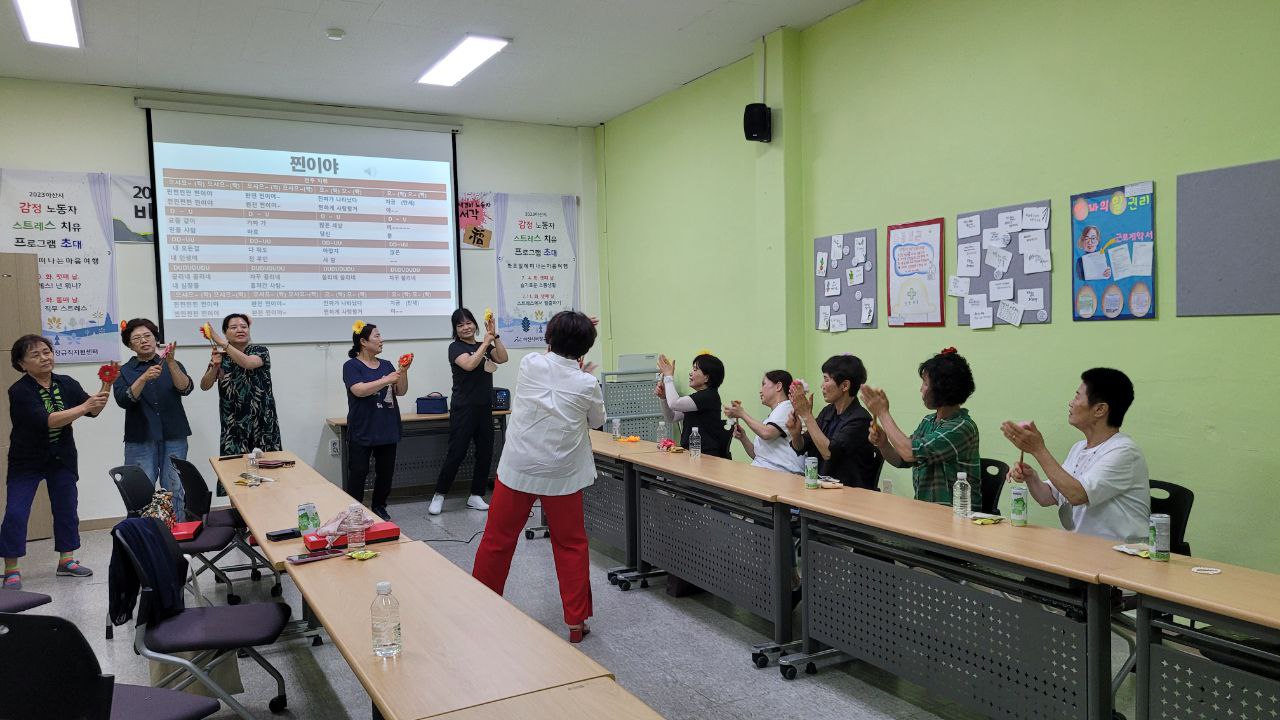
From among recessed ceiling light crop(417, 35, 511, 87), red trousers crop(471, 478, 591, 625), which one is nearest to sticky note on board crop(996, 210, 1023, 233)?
red trousers crop(471, 478, 591, 625)

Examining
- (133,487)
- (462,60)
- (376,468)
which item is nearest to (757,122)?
(462,60)

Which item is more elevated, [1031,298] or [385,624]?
[1031,298]

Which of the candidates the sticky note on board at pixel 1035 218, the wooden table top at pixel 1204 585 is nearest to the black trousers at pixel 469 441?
the sticky note on board at pixel 1035 218

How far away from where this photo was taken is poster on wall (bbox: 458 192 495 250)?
7.28 meters

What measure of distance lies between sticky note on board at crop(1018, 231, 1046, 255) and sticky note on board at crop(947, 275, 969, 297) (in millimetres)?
357

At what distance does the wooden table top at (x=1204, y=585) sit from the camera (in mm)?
1944

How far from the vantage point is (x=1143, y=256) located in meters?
3.48

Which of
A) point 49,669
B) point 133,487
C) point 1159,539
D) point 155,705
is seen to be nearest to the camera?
point 49,669

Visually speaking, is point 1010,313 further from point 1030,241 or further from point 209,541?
point 209,541

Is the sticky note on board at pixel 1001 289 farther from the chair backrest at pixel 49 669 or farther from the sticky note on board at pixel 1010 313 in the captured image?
the chair backrest at pixel 49 669

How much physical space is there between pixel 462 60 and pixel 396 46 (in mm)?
480

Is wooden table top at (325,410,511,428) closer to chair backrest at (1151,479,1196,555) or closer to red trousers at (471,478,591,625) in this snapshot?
red trousers at (471,478,591,625)

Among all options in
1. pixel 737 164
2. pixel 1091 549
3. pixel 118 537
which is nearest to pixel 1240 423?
pixel 1091 549

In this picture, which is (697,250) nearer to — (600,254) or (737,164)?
(737,164)
